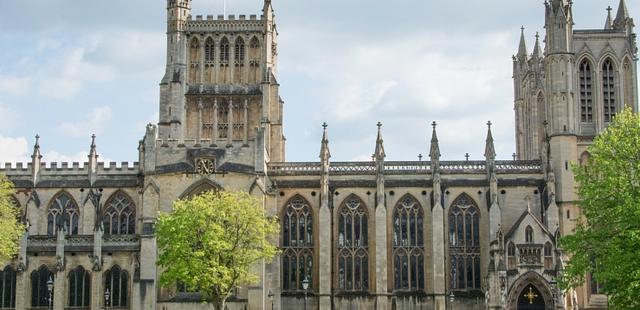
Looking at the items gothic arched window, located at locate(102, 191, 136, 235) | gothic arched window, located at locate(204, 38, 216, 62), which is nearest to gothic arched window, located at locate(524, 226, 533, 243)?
gothic arched window, located at locate(102, 191, 136, 235)

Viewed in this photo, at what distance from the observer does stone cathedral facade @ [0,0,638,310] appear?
76062 millimetres

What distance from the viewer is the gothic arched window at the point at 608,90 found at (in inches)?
3120

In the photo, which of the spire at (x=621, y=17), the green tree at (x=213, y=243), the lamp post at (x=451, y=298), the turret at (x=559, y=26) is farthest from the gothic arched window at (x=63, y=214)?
the spire at (x=621, y=17)

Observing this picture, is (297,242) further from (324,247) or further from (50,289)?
(50,289)

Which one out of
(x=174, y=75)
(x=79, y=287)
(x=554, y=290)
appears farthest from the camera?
(x=174, y=75)

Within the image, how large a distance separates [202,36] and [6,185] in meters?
25.4

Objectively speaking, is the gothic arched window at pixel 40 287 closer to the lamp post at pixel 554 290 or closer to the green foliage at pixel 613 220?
the lamp post at pixel 554 290

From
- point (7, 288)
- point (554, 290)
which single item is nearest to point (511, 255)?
point (554, 290)

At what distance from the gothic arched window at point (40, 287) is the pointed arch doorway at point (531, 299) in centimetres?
3537

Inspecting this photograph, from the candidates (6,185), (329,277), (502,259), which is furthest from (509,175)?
(6,185)

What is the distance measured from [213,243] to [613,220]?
83.3ft

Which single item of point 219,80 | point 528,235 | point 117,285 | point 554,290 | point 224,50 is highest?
point 224,50

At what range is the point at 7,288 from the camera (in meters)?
78.0

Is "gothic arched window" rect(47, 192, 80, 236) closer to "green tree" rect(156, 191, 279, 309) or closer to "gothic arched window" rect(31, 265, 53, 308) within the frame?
"gothic arched window" rect(31, 265, 53, 308)
